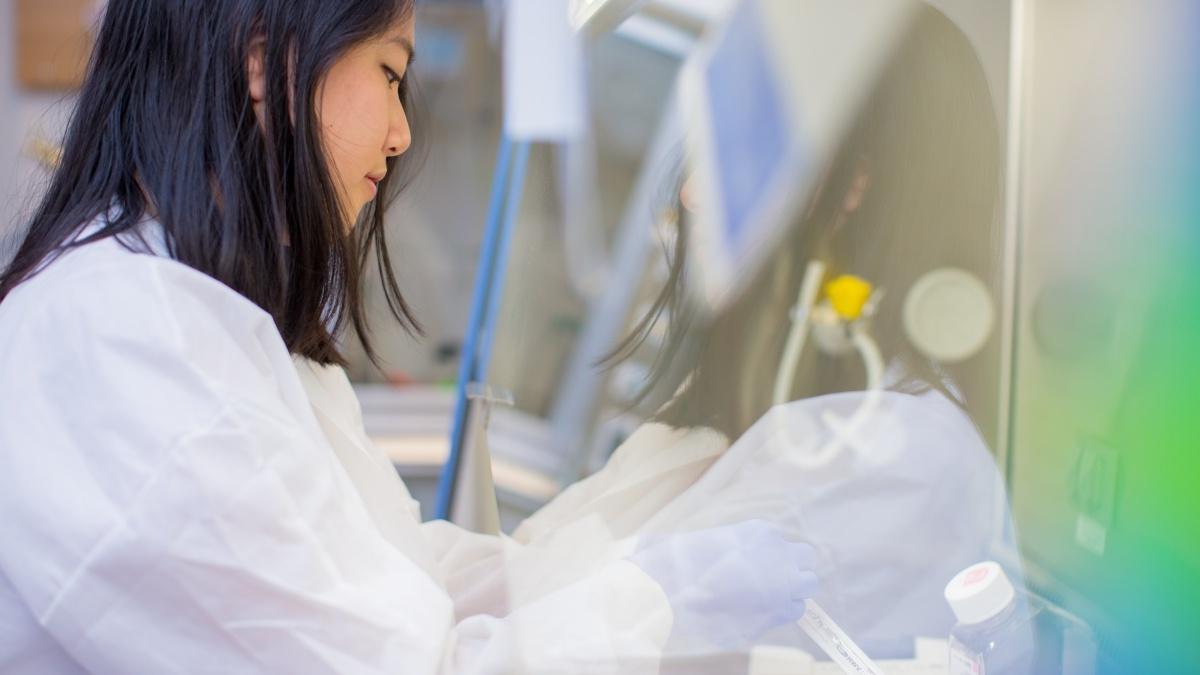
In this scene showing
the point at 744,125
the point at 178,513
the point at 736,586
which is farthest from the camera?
the point at 744,125

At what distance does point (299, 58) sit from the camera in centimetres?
93

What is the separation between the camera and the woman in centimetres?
79

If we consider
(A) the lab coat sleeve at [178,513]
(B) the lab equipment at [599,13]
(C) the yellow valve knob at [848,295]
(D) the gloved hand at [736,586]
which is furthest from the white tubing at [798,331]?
(B) the lab equipment at [599,13]

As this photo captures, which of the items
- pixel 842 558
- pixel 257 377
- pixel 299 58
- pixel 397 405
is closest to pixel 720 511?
pixel 842 558

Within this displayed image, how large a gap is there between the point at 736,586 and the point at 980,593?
187 mm

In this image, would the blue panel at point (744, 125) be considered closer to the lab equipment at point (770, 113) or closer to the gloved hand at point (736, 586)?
the lab equipment at point (770, 113)

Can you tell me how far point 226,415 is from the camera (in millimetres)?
808

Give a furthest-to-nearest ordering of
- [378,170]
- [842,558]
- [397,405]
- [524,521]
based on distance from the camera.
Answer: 1. [397,405]
2. [524,521]
3. [378,170]
4. [842,558]

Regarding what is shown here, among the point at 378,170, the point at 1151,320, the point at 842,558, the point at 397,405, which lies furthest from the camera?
the point at 397,405

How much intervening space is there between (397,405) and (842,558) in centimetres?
248

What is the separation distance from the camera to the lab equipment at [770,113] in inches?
36.0

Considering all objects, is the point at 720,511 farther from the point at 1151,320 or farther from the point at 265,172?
the point at 265,172

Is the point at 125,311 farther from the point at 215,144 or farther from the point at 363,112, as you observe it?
the point at 363,112

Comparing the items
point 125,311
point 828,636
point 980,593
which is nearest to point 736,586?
point 828,636
